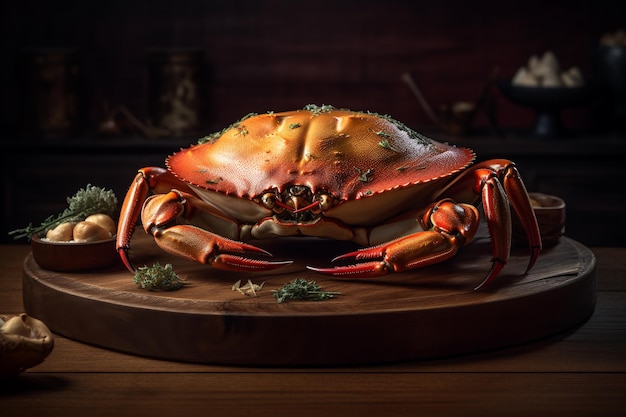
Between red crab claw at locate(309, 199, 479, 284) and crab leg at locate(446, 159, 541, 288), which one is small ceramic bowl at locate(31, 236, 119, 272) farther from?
crab leg at locate(446, 159, 541, 288)

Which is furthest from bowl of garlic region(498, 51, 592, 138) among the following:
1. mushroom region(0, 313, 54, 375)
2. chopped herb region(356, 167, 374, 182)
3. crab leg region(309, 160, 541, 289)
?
mushroom region(0, 313, 54, 375)

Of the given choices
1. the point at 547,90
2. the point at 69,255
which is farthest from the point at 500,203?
the point at 547,90

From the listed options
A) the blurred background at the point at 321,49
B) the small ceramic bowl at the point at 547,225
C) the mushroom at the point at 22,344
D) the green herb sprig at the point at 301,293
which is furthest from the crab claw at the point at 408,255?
the blurred background at the point at 321,49

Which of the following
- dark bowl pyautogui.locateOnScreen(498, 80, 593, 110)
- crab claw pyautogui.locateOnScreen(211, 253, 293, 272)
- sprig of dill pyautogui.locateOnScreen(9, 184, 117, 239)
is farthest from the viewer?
dark bowl pyautogui.locateOnScreen(498, 80, 593, 110)

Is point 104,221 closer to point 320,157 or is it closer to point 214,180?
point 214,180

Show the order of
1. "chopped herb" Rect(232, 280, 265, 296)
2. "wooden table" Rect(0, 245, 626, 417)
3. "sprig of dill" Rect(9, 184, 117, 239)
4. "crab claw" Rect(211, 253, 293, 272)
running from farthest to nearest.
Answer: "sprig of dill" Rect(9, 184, 117, 239) < "crab claw" Rect(211, 253, 293, 272) < "chopped herb" Rect(232, 280, 265, 296) < "wooden table" Rect(0, 245, 626, 417)

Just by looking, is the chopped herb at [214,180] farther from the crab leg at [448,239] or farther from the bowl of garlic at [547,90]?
the bowl of garlic at [547,90]

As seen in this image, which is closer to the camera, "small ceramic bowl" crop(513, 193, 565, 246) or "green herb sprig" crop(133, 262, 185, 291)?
"green herb sprig" crop(133, 262, 185, 291)
